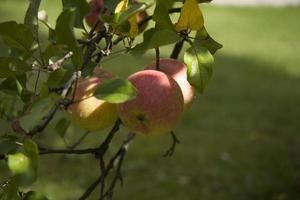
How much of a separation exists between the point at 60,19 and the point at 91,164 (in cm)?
203

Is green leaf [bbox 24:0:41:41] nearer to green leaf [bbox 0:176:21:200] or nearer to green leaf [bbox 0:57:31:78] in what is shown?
green leaf [bbox 0:57:31:78]

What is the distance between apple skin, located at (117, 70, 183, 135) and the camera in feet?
2.13

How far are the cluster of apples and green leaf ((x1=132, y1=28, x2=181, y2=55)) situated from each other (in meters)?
0.06

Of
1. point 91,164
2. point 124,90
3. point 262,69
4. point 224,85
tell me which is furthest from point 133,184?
point 262,69

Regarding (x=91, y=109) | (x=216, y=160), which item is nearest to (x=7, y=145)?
(x=91, y=109)

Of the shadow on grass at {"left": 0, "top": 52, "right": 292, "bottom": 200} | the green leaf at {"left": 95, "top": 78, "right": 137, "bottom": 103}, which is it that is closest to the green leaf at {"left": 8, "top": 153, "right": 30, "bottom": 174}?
the green leaf at {"left": 95, "top": 78, "right": 137, "bottom": 103}

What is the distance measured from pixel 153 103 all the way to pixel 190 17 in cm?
11

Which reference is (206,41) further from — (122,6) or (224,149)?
(224,149)

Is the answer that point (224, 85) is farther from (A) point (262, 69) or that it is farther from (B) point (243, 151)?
(B) point (243, 151)

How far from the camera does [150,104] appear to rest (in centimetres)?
65

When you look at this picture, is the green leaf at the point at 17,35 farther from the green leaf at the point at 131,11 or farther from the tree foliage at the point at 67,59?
the green leaf at the point at 131,11

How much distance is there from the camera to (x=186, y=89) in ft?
2.38

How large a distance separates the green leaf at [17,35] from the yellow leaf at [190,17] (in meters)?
0.17

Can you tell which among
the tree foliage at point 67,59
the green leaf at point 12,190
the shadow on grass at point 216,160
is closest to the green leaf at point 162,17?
the tree foliage at point 67,59
